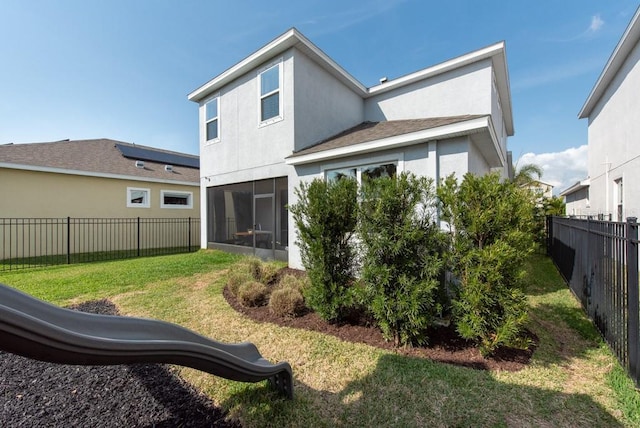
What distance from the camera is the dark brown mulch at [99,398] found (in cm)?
248

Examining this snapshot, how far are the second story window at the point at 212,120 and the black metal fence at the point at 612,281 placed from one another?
39.5 feet

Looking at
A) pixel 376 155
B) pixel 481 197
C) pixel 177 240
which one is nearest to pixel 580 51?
pixel 376 155

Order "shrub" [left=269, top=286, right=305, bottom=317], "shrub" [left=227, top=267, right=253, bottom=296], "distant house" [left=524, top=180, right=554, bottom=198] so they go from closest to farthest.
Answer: "shrub" [left=269, top=286, right=305, bottom=317]
"distant house" [left=524, top=180, right=554, bottom=198]
"shrub" [left=227, top=267, right=253, bottom=296]

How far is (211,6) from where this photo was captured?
333 inches

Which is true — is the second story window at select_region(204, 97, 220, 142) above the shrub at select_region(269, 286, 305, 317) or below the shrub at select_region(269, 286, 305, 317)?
above

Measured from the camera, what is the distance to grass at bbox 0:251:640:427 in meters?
2.47

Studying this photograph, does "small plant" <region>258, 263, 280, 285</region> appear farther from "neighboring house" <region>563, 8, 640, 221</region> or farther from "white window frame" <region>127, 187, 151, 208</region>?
"neighboring house" <region>563, 8, 640, 221</region>

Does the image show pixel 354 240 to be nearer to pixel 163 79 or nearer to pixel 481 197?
pixel 481 197

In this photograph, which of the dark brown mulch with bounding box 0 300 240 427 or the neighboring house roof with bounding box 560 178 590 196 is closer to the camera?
the dark brown mulch with bounding box 0 300 240 427

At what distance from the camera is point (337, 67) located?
952cm

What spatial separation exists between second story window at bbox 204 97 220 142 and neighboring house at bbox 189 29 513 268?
0.04 meters

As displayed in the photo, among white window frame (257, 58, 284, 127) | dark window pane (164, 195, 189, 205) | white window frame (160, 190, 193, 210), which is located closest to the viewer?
white window frame (257, 58, 284, 127)

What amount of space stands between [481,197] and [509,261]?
33.6 inches

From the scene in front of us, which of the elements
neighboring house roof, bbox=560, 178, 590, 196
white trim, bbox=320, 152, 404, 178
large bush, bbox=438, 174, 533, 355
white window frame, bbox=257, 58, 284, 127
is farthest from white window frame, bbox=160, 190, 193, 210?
neighboring house roof, bbox=560, 178, 590, 196
